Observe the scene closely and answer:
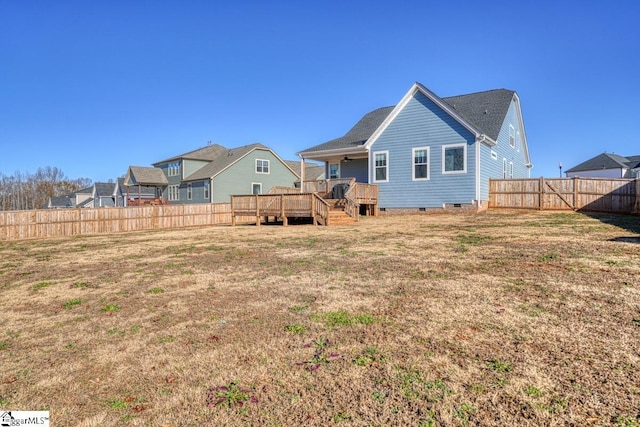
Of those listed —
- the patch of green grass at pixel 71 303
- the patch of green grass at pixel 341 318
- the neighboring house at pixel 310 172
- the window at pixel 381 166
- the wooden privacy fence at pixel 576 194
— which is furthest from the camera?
the neighboring house at pixel 310 172

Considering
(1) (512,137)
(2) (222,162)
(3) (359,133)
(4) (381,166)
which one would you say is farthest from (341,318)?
(2) (222,162)

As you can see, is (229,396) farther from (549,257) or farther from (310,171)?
(310,171)

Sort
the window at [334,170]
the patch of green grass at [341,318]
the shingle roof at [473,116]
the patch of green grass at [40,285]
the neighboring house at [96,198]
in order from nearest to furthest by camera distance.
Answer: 1. the patch of green grass at [341,318]
2. the patch of green grass at [40,285]
3. the shingle roof at [473,116]
4. the window at [334,170]
5. the neighboring house at [96,198]

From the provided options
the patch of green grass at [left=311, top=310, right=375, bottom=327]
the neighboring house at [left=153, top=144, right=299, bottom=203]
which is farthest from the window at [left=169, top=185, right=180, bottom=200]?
the patch of green grass at [left=311, top=310, right=375, bottom=327]

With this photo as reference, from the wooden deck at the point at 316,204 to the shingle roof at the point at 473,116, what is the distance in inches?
140

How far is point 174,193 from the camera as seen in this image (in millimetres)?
40188

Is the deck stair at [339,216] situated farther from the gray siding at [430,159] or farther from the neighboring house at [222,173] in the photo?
the neighboring house at [222,173]

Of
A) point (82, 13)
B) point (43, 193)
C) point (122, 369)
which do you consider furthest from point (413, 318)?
point (43, 193)

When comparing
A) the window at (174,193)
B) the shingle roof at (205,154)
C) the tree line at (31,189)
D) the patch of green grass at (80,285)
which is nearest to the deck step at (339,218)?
the patch of green grass at (80,285)

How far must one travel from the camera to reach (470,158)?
17344mm

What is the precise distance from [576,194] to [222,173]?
94.4ft

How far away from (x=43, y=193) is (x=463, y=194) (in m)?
86.0

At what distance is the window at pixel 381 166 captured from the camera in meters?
19.9

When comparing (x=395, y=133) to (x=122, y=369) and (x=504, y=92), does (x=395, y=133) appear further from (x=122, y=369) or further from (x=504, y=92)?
(x=122, y=369)
